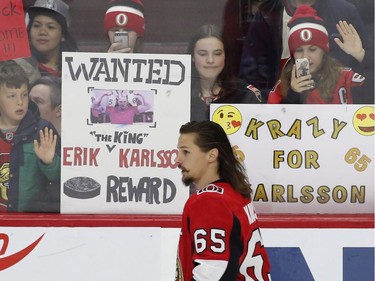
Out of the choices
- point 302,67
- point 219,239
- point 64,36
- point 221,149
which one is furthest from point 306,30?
point 219,239

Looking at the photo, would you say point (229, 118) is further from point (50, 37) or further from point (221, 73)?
point (50, 37)

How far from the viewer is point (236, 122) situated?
16.3 ft

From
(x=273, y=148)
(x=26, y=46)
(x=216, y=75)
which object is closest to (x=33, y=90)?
(x=26, y=46)

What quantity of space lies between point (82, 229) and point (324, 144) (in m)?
1.29

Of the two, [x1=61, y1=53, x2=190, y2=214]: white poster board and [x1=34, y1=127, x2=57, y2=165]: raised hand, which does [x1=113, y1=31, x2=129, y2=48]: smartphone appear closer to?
[x1=61, y1=53, x2=190, y2=214]: white poster board

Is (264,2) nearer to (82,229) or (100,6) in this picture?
(100,6)

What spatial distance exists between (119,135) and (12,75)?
611 mm

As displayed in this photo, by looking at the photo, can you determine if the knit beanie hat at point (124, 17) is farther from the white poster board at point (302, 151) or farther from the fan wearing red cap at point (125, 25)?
the white poster board at point (302, 151)

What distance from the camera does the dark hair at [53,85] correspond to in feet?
16.2

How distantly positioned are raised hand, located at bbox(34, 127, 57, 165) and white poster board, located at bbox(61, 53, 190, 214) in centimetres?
6

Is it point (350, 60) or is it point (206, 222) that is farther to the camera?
point (350, 60)

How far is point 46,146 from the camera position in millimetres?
4945

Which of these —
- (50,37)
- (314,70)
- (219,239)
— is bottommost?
(219,239)

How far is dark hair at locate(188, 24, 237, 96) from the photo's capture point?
498 cm
